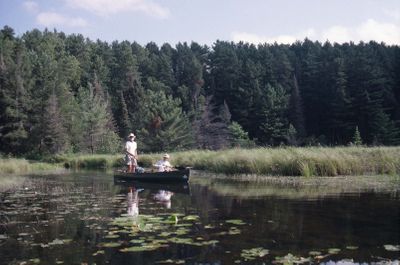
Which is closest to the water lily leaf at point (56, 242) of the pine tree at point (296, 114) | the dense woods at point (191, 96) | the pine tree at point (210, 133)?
the dense woods at point (191, 96)

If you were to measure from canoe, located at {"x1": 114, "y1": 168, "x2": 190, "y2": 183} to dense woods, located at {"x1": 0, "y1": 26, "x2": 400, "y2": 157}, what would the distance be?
61.2 feet

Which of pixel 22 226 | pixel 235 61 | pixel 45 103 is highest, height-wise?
pixel 235 61

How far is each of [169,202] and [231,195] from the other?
87.5 inches

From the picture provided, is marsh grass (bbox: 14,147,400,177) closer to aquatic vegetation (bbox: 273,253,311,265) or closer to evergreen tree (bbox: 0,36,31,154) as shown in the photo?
aquatic vegetation (bbox: 273,253,311,265)

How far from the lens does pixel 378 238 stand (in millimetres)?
9039

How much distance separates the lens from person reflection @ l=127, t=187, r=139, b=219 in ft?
42.3

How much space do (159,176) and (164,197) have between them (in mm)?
5308

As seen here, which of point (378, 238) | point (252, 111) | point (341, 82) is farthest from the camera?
point (252, 111)

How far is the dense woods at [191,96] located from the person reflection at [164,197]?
2126 cm

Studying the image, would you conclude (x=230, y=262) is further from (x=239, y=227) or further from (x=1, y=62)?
(x=1, y=62)

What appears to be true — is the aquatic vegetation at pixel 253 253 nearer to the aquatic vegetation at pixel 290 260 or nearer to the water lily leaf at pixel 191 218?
the aquatic vegetation at pixel 290 260

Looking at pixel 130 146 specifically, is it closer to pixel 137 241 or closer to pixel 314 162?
pixel 314 162

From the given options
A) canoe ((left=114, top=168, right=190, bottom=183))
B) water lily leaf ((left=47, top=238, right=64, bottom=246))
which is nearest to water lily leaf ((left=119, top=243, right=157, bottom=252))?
water lily leaf ((left=47, top=238, right=64, bottom=246))

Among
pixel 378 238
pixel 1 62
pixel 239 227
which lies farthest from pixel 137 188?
pixel 1 62
